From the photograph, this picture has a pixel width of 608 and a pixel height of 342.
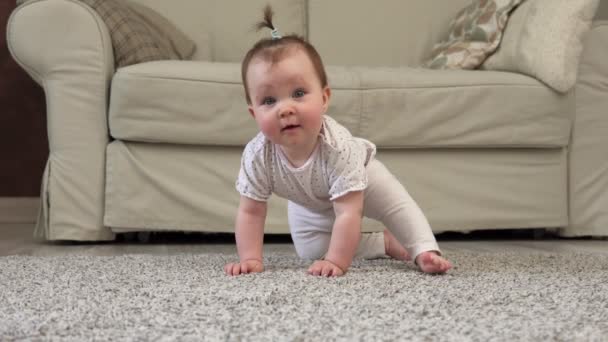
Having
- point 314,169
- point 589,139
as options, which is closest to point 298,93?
point 314,169

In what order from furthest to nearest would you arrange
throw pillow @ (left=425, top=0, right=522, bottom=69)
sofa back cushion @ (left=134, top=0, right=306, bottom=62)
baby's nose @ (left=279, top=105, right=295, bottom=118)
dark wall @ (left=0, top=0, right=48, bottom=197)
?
1. dark wall @ (left=0, top=0, right=48, bottom=197)
2. sofa back cushion @ (left=134, top=0, right=306, bottom=62)
3. throw pillow @ (left=425, top=0, right=522, bottom=69)
4. baby's nose @ (left=279, top=105, right=295, bottom=118)

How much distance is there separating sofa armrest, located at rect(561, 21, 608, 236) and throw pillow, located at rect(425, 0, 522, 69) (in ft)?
0.95

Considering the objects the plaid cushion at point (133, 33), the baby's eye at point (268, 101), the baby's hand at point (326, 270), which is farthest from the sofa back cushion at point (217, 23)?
the baby's hand at point (326, 270)

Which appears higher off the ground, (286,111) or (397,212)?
(286,111)

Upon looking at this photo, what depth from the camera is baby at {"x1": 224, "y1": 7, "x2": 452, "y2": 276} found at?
1.22m

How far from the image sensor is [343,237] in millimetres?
1257

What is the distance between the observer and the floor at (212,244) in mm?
1788

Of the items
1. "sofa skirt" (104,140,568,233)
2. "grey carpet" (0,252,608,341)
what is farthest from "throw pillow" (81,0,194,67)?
"grey carpet" (0,252,608,341)

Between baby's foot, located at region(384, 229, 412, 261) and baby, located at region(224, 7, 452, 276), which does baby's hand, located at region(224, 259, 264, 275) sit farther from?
baby's foot, located at region(384, 229, 412, 261)

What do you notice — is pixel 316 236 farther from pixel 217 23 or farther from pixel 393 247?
pixel 217 23

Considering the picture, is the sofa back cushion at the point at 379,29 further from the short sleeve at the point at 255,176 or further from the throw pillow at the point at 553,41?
the short sleeve at the point at 255,176

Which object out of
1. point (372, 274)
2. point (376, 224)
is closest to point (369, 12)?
point (376, 224)

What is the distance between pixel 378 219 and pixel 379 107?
0.54 meters

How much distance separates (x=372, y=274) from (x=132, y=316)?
0.45 m
